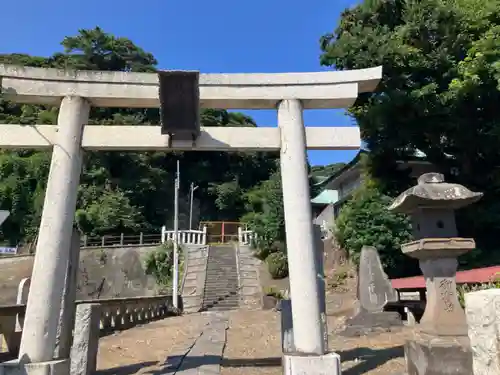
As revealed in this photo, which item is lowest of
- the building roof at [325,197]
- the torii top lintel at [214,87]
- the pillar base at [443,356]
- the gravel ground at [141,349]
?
the gravel ground at [141,349]

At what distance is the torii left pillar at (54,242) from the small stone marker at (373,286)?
7.87m

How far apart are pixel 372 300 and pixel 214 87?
7.58 m

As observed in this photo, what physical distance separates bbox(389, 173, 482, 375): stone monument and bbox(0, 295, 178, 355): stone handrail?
550cm

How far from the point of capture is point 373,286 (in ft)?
35.2

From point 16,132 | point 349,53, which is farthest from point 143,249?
point 16,132

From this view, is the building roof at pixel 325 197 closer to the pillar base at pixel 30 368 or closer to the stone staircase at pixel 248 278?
the stone staircase at pixel 248 278

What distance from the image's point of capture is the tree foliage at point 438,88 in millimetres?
14789

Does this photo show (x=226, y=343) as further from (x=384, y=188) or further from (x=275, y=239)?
(x=275, y=239)

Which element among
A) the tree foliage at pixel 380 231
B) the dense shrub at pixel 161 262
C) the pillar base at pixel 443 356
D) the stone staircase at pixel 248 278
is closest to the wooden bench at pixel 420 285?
the tree foliage at pixel 380 231

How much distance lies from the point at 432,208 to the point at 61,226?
531 cm

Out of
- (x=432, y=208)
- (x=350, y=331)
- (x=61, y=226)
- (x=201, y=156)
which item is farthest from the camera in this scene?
(x=201, y=156)

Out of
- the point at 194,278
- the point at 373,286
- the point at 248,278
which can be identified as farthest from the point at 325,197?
the point at 373,286

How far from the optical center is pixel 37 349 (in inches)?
188

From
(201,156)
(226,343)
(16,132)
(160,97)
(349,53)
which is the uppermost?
(201,156)
